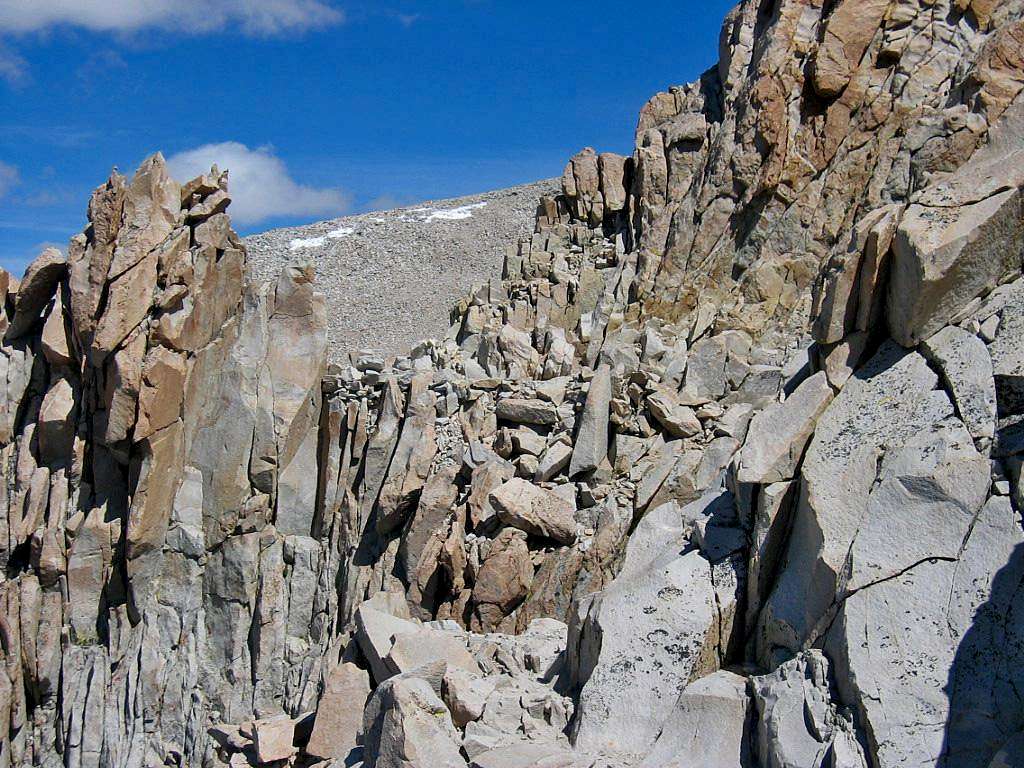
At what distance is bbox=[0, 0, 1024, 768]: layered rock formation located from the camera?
362 inches

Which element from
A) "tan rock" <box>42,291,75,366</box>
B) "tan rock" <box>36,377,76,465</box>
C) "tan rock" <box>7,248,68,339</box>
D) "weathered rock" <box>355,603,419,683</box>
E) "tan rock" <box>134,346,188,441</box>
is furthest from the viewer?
"tan rock" <box>7,248,68,339</box>

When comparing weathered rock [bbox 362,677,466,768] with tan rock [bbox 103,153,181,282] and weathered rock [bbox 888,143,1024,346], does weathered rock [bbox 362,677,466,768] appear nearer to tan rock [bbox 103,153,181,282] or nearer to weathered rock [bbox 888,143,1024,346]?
weathered rock [bbox 888,143,1024,346]

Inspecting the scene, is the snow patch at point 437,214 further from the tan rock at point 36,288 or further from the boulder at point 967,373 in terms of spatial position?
the boulder at point 967,373

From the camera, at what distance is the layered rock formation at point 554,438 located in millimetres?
9195

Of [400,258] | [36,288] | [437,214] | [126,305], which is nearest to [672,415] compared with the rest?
[126,305]

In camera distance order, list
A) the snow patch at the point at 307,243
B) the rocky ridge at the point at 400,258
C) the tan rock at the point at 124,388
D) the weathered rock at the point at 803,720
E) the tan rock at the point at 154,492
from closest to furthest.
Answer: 1. the weathered rock at the point at 803,720
2. the tan rock at the point at 124,388
3. the tan rock at the point at 154,492
4. the rocky ridge at the point at 400,258
5. the snow patch at the point at 307,243

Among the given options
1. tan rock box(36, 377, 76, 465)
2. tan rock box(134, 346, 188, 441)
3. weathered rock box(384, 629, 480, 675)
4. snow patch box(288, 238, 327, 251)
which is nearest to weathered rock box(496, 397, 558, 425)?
weathered rock box(384, 629, 480, 675)

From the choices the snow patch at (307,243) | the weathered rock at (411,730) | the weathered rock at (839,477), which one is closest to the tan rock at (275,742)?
the weathered rock at (411,730)

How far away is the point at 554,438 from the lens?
59.2 feet

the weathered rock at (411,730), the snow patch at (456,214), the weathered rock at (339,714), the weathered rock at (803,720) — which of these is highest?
the snow patch at (456,214)

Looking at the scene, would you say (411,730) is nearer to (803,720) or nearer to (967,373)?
(803,720)

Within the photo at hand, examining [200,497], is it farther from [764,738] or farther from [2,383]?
[764,738]

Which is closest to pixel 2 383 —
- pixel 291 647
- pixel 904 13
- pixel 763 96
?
pixel 291 647

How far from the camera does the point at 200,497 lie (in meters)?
20.8
